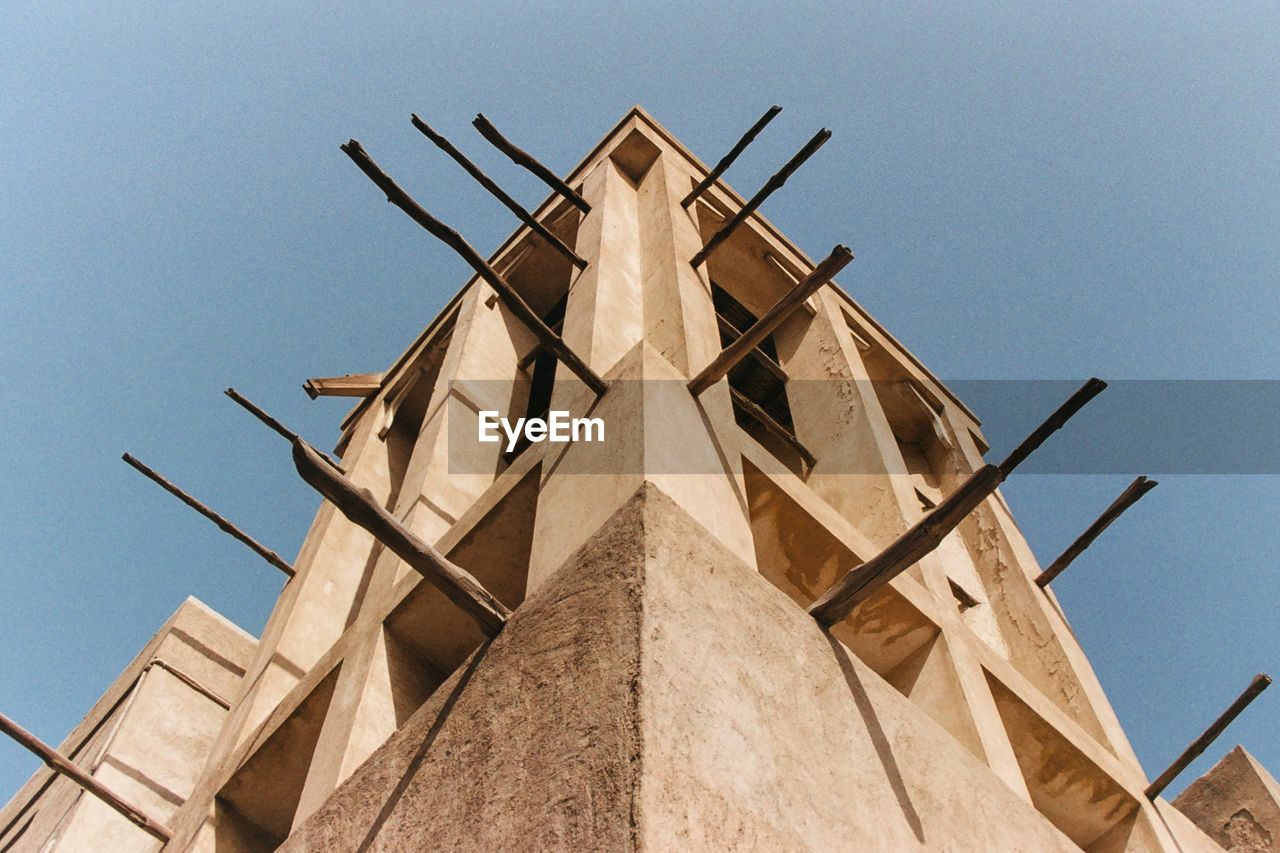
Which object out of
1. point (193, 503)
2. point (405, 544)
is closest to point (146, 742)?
point (193, 503)

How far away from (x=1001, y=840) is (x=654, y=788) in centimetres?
176

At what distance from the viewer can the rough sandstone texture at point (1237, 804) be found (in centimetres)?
750

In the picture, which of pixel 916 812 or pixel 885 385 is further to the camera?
pixel 885 385

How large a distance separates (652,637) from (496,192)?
6561 mm

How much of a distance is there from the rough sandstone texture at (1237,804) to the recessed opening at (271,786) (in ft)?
20.1

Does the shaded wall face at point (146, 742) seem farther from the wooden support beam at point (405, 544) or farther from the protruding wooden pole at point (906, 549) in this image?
the protruding wooden pole at point (906, 549)

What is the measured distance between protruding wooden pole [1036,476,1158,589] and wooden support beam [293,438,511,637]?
208 inches

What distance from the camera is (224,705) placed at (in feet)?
29.8

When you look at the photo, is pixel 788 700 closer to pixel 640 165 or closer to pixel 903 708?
pixel 903 708

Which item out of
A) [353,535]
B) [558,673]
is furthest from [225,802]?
[558,673]

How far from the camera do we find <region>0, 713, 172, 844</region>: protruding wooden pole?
584 cm

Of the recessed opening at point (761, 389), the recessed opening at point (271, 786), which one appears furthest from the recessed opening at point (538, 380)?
the recessed opening at point (271, 786)

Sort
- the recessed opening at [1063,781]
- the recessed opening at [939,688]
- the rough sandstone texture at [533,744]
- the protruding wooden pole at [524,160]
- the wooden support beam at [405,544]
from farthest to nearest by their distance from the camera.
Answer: the protruding wooden pole at [524,160] → the recessed opening at [1063,781] → the recessed opening at [939,688] → the wooden support beam at [405,544] → the rough sandstone texture at [533,744]

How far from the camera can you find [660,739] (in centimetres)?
254
